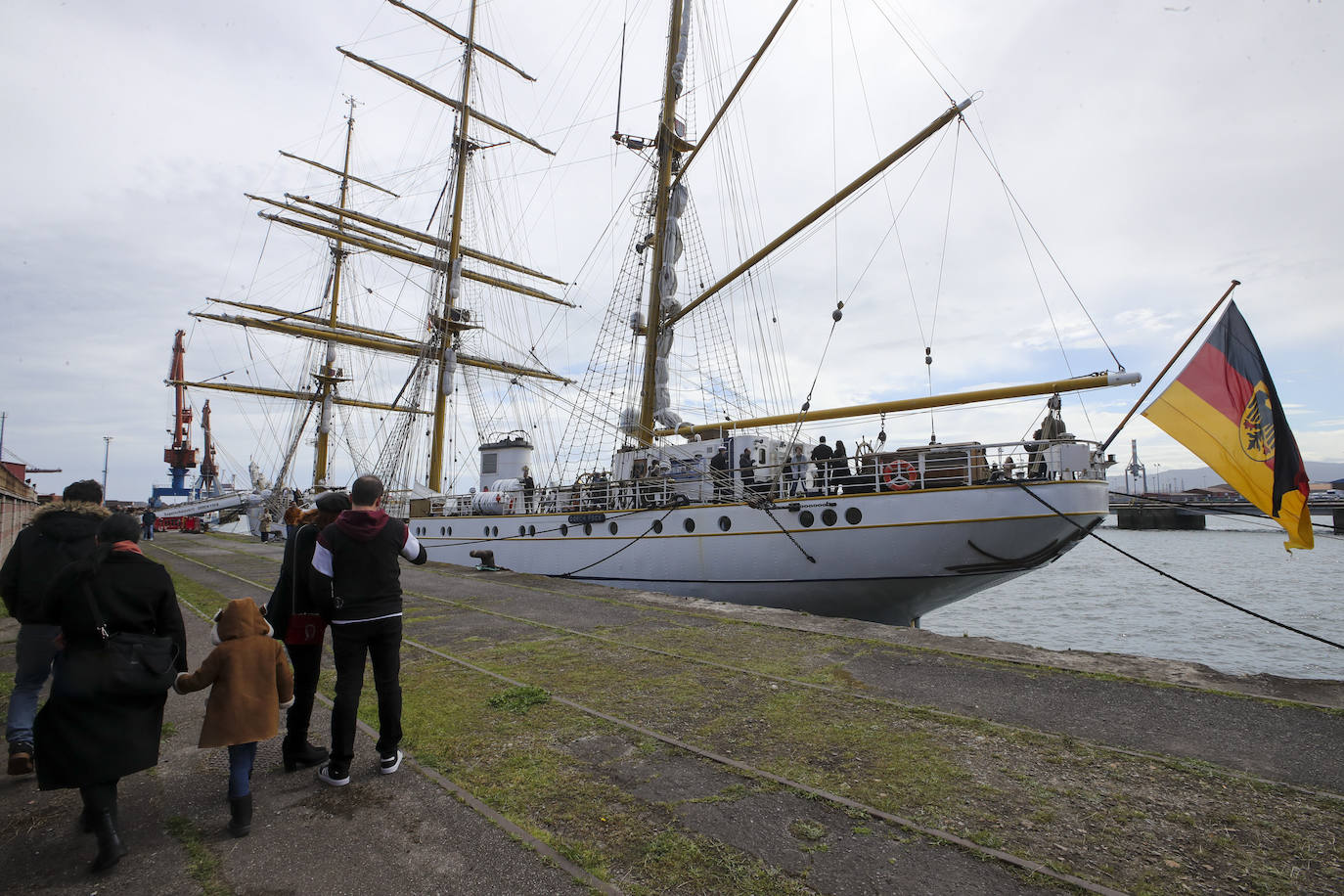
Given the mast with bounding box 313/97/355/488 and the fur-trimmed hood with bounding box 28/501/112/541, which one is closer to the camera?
the fur-trimmed hood with bounding box 28/501/112/541

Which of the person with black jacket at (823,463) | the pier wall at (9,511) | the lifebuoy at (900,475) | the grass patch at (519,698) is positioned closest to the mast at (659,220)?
the person with black jacket at (823,463)

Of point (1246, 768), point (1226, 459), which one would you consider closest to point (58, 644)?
point (1246, 768)

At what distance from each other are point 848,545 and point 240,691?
11.3 meters

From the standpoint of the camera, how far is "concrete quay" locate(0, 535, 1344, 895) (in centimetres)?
320

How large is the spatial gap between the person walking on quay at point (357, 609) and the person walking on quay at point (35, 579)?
1.64 meters

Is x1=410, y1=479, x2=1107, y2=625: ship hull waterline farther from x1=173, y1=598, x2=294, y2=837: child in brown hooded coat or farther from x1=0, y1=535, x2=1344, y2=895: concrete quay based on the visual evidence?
x1=173, y1=598, x2=294, y2=837: child in brown hooded coat

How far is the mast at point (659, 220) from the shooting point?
69.7 feet

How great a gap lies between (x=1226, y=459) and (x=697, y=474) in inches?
439

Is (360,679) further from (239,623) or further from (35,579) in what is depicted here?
(35,579)

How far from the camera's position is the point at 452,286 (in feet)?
101

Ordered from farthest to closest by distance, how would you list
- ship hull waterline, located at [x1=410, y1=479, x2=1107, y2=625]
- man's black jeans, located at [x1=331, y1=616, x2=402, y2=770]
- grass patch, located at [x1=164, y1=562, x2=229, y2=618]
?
ship hull waterline, located at [x1=410, y1=479, x2=1107, y2=625] → grass patch, located at [x1=164, y1=562, x2=229, y2=618] → man's black jeans, located at [x1=331, y1=616, x2=402, y2=770]

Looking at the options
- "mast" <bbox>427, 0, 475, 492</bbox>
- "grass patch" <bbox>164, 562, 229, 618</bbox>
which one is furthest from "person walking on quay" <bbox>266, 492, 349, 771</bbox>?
"mast" <bbox>427, 0, 475, 492</bbox>

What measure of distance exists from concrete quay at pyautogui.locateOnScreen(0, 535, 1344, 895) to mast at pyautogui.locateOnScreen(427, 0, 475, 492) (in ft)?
78.0

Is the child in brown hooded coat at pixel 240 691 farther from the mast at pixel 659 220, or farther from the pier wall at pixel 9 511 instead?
the mast at pixel 659 220
